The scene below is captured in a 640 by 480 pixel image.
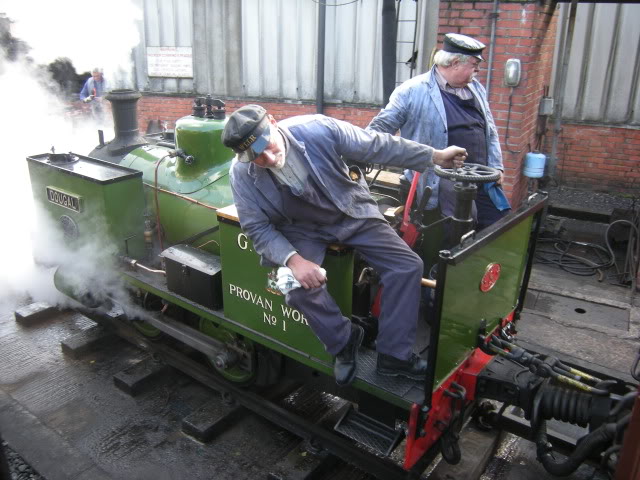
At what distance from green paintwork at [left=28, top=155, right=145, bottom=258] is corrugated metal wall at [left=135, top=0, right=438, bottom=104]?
4585mm

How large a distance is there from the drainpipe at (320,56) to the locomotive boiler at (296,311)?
3.96 metres

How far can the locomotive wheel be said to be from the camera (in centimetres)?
348

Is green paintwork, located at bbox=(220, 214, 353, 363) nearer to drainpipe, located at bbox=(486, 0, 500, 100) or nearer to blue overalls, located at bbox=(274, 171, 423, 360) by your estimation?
blue overalls, located at bbox=(274, 171, 423, 360)

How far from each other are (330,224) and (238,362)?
4.12 feet

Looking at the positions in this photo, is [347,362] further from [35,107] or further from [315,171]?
[35,107]

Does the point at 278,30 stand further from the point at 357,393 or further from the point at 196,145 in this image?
the point at 357,393

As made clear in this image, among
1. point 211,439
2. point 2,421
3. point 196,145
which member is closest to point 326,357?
point 211,439

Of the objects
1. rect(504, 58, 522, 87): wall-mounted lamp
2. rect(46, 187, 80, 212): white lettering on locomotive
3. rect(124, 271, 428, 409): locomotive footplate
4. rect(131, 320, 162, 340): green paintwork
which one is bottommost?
rect(131, 320, 162, 340): green paintwork

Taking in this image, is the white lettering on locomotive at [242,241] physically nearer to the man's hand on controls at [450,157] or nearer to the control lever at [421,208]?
the control lever at [421,208]

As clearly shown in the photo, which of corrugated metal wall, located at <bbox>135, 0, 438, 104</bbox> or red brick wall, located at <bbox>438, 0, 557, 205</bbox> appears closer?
red brick wall, located at <bbox>438, 0, 557, 205</bbox>

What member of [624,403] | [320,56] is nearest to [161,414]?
[624,403]

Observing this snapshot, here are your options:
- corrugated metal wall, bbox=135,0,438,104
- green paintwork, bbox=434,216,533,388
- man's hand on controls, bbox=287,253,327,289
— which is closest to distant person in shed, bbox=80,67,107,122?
corrugated metal wall, bbox=135,0,438,104

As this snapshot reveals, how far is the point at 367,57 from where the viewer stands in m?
7.84

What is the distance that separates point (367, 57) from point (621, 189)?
3.63m
